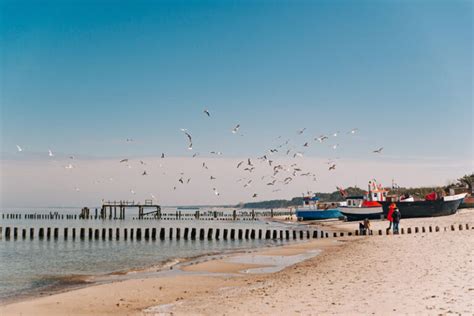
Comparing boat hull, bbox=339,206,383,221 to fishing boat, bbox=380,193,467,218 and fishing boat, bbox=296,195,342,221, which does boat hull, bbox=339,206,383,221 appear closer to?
fishing boat, bbox=380,193,467,218

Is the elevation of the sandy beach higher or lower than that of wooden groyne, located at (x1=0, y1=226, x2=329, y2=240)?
higher

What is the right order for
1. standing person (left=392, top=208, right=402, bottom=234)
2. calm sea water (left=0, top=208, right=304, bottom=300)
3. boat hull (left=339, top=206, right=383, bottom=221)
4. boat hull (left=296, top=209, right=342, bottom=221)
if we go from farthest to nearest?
boat hull (left=296, top=209, right=342, bottom=221)
boat hull (left=339, top=206, right=383, bottom=221)
standing person (left=392, top=208, right=402, bottom=234)
calm sea water (left=0, top=208, right=304, bottom=300)

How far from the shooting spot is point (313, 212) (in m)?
83.4

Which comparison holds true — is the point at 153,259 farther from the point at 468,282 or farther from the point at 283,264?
the point at 468,282

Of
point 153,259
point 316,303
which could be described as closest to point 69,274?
point 153,259

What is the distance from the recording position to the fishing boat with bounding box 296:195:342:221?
82312 millimetres

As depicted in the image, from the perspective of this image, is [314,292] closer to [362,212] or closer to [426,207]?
[426,207]

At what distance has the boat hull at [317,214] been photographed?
8219 centimetres

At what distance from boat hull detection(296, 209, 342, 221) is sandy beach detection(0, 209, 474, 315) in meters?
59.9

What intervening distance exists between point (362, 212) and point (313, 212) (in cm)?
1799

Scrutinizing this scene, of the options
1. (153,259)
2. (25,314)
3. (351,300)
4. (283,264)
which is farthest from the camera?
(153,259)

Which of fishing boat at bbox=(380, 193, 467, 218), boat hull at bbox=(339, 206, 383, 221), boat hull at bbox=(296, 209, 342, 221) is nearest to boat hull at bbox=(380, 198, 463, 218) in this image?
fishing boat at bbox=(380, 193, 467, 218)

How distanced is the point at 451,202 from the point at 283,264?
4273cm

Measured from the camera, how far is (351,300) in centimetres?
1208
